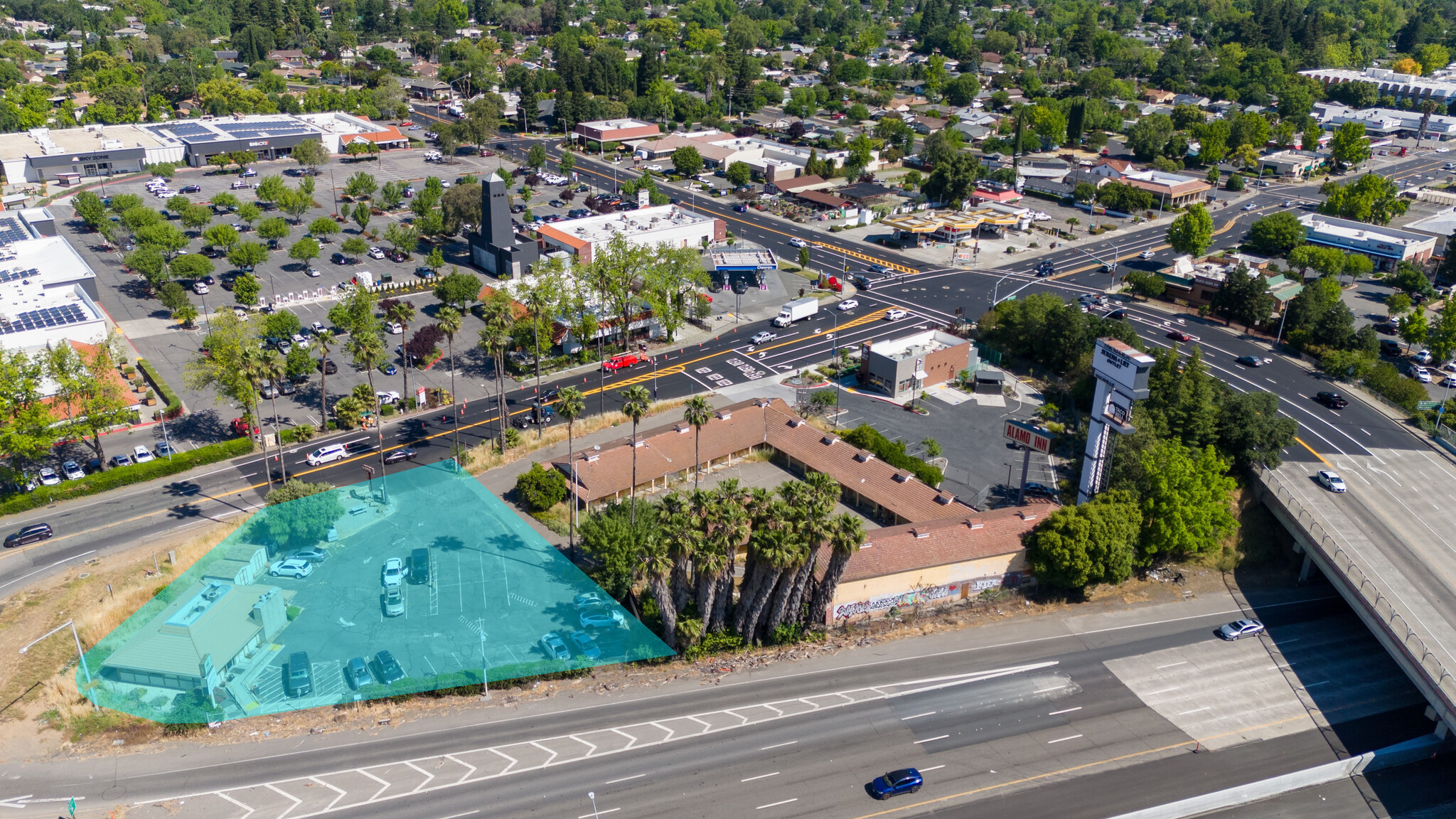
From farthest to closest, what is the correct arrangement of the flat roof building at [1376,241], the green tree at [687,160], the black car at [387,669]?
the green tree at [687,160] → the flat roof building at [1376,241] → the black car at [387,669]

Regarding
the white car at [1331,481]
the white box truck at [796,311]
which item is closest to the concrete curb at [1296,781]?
the white car at [1331,481]

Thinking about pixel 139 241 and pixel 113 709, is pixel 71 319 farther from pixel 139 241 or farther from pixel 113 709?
pixel 113 709

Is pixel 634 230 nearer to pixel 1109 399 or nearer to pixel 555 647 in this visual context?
pixel 1109 399

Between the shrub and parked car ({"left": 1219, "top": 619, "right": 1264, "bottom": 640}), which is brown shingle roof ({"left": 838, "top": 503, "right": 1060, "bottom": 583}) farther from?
the shrub

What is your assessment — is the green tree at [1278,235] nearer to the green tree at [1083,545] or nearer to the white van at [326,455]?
the green tree at [1083,545]

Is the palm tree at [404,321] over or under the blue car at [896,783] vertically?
over
